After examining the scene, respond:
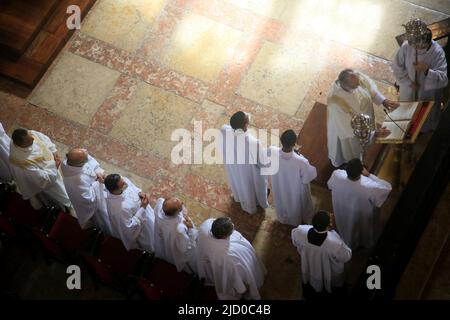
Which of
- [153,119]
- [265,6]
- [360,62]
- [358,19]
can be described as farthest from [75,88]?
[358,19]

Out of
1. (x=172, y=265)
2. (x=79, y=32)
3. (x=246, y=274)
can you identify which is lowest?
(x=172, y=265)

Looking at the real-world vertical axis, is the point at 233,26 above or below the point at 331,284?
above

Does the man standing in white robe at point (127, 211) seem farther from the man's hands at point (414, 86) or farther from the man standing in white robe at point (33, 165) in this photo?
the man's hands at point (414, 86)

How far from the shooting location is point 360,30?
8.10m

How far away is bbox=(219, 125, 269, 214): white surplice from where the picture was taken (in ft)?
19.3

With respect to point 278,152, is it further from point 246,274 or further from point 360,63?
point 360,63

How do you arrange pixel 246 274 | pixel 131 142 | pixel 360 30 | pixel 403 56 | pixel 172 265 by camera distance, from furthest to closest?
1. pixel 360 30
2. pixel 131 142
3. pixel 403 56
4. pixel 172 265
5. pixel 246 274

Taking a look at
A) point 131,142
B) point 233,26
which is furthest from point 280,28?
point 131,142

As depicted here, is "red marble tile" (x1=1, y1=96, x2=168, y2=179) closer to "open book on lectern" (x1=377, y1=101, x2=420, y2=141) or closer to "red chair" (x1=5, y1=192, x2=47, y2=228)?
"red chair" (x1=5, y1=192, x2=47, y2=228)

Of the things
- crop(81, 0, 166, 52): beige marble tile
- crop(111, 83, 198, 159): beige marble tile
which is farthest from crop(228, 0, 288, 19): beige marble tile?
crop(111, 83, 198, 159): beige marble tile

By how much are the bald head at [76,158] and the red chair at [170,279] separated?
4.35 ft

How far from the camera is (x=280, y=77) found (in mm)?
7844

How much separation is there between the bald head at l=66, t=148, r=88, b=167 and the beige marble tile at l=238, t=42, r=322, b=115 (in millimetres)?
2707

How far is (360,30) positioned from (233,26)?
1.88m
